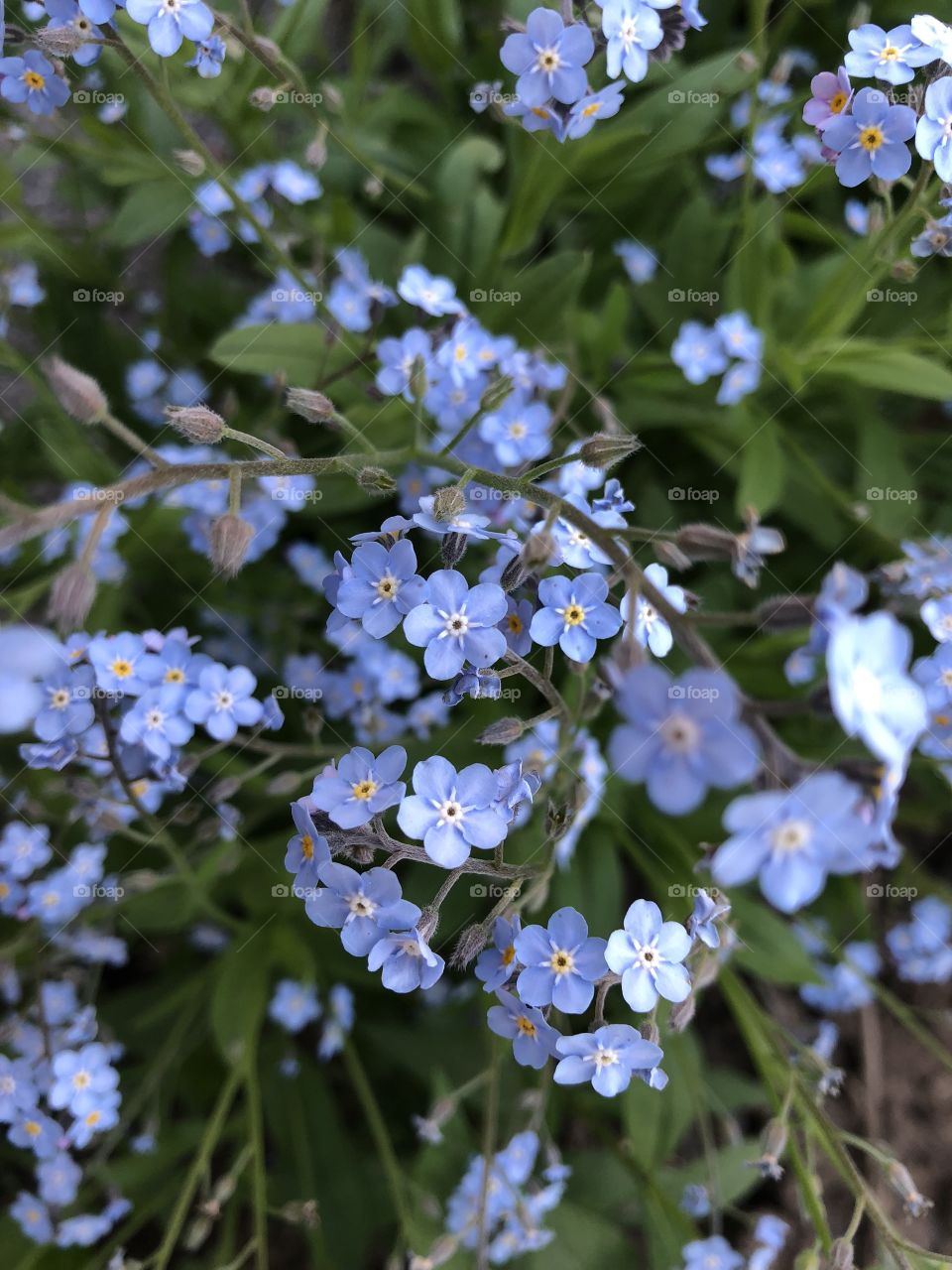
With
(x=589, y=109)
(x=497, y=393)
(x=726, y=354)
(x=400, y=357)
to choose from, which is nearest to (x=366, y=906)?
(x=497, y=393)

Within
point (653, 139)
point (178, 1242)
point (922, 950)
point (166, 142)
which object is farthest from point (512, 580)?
point (178, 1242)

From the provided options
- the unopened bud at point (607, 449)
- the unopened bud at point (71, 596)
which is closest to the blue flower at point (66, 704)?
the unopened bud at point (71, 596)

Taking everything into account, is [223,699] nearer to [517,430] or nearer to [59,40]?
[517,430]

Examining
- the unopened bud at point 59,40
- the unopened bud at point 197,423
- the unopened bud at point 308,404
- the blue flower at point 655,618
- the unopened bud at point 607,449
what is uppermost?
the unopened bud at point 59,40

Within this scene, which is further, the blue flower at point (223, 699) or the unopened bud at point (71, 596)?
the blue flower at point (223, 699)

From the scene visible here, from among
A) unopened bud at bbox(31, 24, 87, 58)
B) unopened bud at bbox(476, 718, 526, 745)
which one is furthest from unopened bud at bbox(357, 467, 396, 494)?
unopened bud at bbox(31, 24, 87, 58)

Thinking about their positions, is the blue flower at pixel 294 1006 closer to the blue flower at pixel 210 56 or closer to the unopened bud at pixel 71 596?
the unopened bud at pixel 71 596
